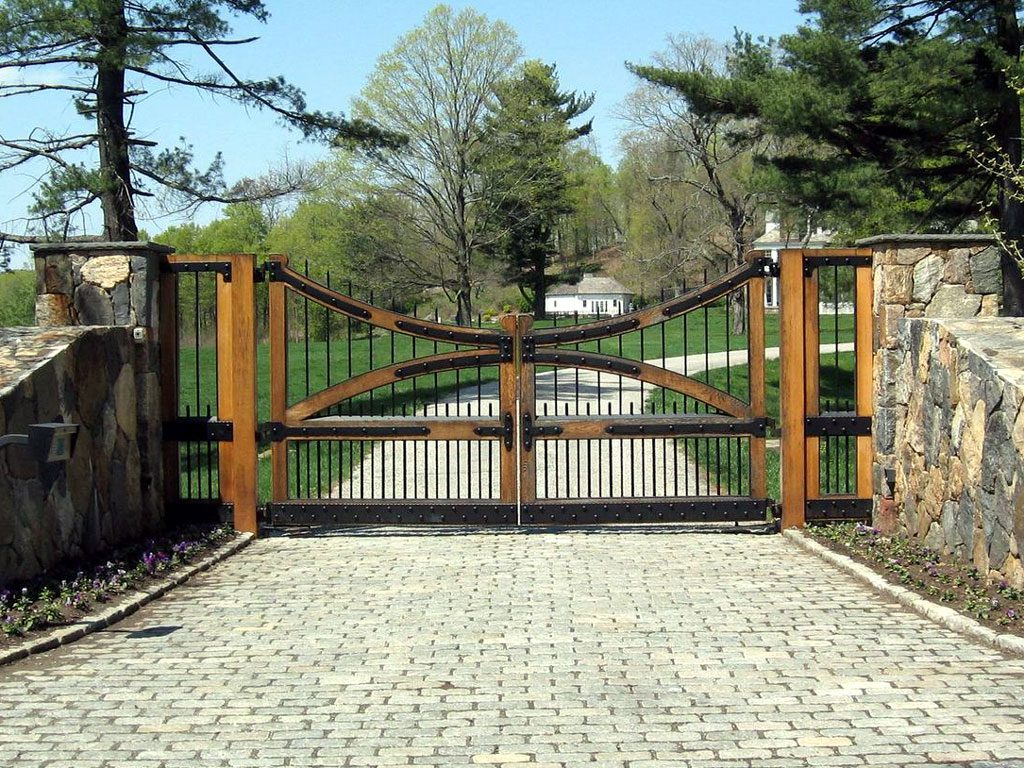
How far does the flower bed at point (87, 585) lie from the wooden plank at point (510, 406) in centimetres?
231

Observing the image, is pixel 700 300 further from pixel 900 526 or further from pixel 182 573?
pixel 182 573

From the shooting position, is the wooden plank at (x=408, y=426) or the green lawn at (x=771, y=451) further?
the green lawn at (x=771, y=451)

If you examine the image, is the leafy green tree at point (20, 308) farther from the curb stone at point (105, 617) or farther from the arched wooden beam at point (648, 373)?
the curb stone at point (105, 617)

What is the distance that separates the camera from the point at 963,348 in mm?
8125

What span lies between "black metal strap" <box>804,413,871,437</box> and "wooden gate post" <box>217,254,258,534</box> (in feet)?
14.8

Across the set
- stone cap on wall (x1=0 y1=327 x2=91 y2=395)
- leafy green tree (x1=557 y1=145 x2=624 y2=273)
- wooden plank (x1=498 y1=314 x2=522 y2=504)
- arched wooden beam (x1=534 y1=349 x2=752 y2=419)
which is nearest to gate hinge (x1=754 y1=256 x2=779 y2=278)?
arched wooden beam (x1=534 y1=349 x2=752 y2=419)

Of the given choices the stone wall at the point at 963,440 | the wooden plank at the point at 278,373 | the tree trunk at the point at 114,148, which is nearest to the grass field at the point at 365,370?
the tree trunk at the point at 114,148

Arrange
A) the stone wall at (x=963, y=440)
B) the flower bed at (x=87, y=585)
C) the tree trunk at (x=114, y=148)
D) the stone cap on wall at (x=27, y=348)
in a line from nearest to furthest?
the flower bed at (x=87, y=585) → the stone wall at (x=963, y=440) → the stone cap on wall at (x=27, y=348) → the tree trunk at (x=114, y=148)

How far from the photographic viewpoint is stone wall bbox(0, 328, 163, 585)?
24.1 feet

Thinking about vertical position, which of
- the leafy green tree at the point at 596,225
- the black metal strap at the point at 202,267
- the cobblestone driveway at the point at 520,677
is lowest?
the cobblestone driveway at the point at 520,677

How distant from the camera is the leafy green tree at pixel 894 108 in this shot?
17.5 metres

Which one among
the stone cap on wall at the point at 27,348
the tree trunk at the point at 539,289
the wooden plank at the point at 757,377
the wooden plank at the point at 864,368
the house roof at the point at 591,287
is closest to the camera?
the stone cap on wall at the point at 27,348

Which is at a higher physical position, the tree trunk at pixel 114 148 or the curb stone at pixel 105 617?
the tree trunk at pixel 114 148

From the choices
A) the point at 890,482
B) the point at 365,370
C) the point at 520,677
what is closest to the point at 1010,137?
the point at 890,482
